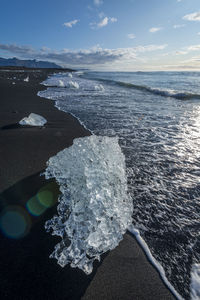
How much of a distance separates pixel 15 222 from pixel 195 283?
207 cm

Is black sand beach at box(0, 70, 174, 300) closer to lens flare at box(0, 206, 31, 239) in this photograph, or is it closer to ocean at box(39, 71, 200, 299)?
lens flare at box(0, 206, 31, 239)

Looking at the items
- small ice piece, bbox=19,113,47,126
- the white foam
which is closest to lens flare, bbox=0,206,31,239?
the white foam

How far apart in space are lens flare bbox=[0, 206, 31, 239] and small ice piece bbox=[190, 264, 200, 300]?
181cm

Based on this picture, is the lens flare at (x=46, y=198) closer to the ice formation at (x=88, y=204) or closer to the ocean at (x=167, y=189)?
the ice formation at (x=88, y=204)

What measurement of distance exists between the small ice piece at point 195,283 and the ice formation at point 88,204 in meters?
0.77

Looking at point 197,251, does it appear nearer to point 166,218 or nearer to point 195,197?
point 166,218

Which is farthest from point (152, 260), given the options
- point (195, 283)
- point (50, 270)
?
point (50, 270)

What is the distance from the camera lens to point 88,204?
6.10 ft

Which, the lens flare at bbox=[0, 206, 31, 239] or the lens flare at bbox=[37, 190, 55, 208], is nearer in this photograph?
the lens flare at bbox=[0, 206, 31, 239]

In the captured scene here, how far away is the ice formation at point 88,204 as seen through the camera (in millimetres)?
1632

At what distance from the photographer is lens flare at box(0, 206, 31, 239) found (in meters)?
1.85

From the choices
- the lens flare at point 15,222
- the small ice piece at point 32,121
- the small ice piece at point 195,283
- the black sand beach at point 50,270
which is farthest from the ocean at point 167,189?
the small ice piece at point 32,121

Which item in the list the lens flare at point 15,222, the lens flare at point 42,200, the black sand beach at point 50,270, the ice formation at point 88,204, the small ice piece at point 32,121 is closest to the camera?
the black sand beach at point 50,270

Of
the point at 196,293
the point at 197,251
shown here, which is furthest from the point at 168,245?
the point at 196,293
